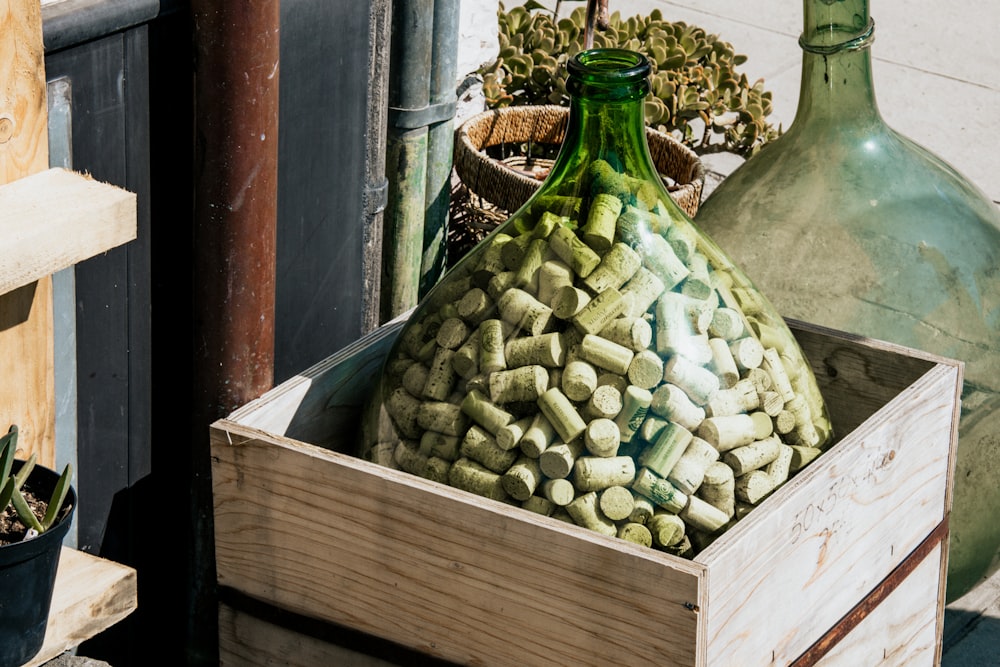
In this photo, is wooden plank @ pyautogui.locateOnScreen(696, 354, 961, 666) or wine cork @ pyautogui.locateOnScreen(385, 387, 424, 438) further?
wine cork @ pyautogui.locateOnScreen(385, 387, 424, 438)

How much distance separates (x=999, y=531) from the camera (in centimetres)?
209

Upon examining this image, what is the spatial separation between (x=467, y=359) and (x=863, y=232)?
2.56ft

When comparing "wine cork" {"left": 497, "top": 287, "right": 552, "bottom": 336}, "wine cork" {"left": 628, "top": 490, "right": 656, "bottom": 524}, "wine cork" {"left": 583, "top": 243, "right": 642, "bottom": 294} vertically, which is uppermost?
"wine cork" {"left": 583, "top": 243, "right": 642, "bottom": 294}

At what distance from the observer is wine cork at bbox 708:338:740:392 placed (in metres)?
1.29

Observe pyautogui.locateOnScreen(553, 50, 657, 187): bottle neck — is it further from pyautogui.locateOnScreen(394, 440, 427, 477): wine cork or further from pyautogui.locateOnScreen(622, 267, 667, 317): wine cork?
pyautogui.locateOnScreen(394, 440, 427, 477): wine cork

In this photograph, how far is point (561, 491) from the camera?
124 centimetres

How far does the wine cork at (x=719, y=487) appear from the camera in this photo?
49.4 inches

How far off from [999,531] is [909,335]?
0.43 metres

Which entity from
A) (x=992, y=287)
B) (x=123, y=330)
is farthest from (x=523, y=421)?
(x=992, y=287)

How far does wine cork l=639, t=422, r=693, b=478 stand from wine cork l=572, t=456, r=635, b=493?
2 centimetres

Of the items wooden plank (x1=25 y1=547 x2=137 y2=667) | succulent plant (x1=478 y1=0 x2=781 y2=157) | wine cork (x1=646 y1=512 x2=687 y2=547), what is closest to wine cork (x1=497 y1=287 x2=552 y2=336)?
wine cork (x1=646 y1=512 x2=687 y2=547)

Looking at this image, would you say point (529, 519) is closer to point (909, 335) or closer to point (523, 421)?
point (523, 421)

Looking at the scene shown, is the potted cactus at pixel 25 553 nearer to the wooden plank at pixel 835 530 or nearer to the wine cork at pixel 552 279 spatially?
the wine cork at pixel 552 279

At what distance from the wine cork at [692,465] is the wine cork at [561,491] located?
0.09 meters
